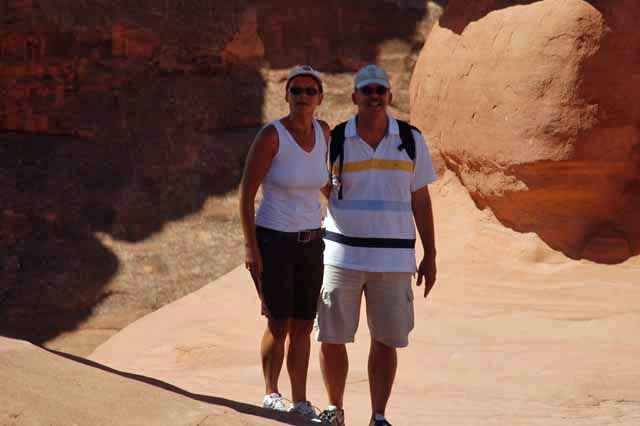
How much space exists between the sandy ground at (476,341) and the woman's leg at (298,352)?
37.3 inches

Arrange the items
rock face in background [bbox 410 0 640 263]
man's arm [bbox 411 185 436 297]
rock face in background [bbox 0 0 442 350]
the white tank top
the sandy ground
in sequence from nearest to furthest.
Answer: the white tank top, man's arm [bbox 411 185 436 297], the sandy ground, rock face in background [bbox 410 0 640 263], rock face in background [bbox 0 0 442 350]

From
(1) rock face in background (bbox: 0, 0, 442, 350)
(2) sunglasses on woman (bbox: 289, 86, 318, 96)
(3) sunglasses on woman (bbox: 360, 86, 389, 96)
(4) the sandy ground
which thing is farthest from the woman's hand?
(1) rock face in background (bbox: 0, 0, 442, 350)

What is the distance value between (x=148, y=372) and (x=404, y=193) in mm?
4351

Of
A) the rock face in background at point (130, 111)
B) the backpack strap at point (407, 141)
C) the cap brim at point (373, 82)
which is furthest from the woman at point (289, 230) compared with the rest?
the rock face in background at point (130, 111)

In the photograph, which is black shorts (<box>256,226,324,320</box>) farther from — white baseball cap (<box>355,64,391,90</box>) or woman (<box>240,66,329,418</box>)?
white baseball cap (<box>355,64,391,90</box>)

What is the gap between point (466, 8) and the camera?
35.2ft

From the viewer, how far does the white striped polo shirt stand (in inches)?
188

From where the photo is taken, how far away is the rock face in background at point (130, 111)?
11398 mm

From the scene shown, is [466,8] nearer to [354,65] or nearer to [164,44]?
[354,65]

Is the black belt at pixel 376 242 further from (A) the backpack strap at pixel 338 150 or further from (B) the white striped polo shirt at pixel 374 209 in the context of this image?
(A) the backpack strap at pixel 338 150

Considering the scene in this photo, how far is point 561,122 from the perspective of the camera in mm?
9211

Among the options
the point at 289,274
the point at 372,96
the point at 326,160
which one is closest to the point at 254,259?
the point at 289,274

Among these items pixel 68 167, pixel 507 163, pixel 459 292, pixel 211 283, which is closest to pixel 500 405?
pixel 459 292

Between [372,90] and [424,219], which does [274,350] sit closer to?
[424,219]
